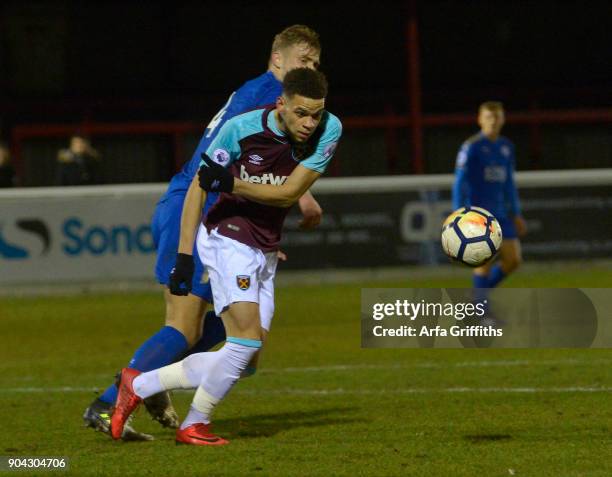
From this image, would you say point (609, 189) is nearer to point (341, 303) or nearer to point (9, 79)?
point (341, 303)

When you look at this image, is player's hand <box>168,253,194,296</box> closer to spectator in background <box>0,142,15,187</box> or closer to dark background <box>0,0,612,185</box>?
spectator in background <box>0,142,15,187</box>

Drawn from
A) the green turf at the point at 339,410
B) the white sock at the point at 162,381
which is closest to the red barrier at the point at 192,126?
the green turf at the point at 339,410

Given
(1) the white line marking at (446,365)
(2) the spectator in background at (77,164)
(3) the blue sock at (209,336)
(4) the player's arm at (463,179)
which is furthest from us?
(2) the spectator in background at (77,164)

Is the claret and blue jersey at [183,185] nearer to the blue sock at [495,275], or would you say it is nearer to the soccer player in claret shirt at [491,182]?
the soccer player in claret shirt at [491,182]

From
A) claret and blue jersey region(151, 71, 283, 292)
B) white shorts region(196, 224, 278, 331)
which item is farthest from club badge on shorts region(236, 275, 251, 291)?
claret and blue jersey region(151, 71, 283, 292)

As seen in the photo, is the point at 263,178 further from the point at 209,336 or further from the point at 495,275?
the point at 495,275

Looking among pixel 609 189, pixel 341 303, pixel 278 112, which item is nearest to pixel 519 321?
pixel 278 112

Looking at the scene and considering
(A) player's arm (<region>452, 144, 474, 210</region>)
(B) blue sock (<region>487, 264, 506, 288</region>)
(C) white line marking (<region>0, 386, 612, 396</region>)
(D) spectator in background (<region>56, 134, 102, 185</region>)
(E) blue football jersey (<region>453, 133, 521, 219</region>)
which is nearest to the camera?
(C) white line marking (<region>0, 386, 612, 396</region>)

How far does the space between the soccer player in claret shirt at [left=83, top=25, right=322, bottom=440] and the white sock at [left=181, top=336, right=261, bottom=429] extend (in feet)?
1.46

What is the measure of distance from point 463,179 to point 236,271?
6.61 meters

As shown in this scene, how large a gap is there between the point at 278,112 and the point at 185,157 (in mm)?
16083

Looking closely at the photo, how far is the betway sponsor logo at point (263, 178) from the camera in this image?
6699 mm

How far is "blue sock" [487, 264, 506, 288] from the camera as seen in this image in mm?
12812

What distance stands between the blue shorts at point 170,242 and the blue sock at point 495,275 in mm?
6061
